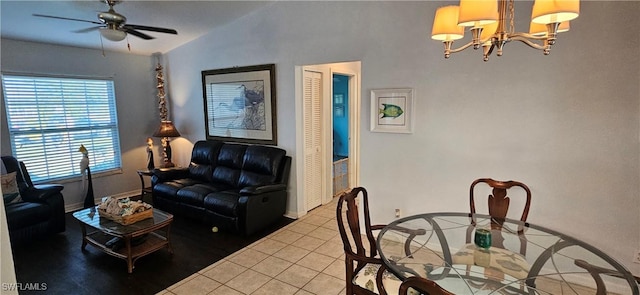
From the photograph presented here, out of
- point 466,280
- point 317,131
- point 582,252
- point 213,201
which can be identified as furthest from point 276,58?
point 582,252

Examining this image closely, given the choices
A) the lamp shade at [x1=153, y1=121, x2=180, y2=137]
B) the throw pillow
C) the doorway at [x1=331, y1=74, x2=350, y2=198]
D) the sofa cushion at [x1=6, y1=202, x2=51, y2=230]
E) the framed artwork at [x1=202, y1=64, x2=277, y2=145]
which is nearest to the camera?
the sofa cushion at [x1=6, y1=202, x2=51, y2=230]

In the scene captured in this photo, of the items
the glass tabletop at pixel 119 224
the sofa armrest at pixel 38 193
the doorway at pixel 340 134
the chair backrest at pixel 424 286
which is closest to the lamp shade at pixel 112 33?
the glass tabletop at pixel 119 224

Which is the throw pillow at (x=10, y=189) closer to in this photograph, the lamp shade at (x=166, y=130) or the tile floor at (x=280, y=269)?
the lamp shade at (x=166, y=130)

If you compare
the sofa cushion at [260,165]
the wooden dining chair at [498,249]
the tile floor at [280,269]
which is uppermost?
the sofa cushion at [260,165]

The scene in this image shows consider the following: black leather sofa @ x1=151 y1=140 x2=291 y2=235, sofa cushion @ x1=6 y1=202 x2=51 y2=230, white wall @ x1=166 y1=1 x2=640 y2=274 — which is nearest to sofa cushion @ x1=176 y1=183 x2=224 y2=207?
black leather sofa @ x1=151 y1=140 x2=291 y2=235

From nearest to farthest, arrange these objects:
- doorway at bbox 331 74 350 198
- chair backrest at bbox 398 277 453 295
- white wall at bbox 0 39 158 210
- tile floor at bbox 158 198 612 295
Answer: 1. chair backrest at bbox 398 277 453 295
2. tile floor at bbox 158 198 612 295
3. white wall at bbox 0 39 158 210
4. doorway at bbox 331 74 350 198

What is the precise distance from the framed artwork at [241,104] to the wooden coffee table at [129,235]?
1.74m

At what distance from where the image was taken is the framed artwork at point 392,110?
129 inches

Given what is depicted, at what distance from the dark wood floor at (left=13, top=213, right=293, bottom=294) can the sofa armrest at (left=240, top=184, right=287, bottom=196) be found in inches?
20.4

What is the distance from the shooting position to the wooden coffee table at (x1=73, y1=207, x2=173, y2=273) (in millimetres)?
2857

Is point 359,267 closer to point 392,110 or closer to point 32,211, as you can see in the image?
point 392,110

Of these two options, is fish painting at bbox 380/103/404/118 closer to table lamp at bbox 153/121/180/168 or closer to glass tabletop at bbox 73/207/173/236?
glass tabletop at bbox 73/207/173/236

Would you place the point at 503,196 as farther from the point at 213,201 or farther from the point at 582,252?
the point at 213,201

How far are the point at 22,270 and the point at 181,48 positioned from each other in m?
3.63
